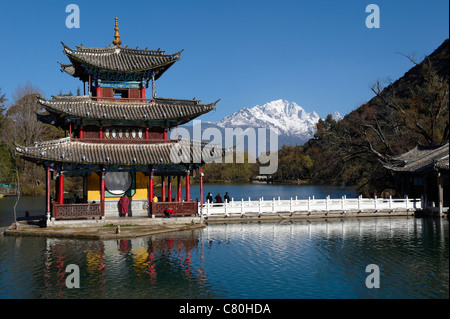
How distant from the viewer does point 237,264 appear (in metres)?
19.0

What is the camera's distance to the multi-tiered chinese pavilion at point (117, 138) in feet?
92.4

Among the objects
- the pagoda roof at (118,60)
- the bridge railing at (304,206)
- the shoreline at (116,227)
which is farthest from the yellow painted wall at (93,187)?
the bridge railing at (304,206)

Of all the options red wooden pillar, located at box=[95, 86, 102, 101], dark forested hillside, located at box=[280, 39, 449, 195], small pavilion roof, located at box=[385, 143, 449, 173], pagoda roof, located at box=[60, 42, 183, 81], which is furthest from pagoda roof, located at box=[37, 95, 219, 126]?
dark forested hillside, located at box=[280, 39, 449, 195]

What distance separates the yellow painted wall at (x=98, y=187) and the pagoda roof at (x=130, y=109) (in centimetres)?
390

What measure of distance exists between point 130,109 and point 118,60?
3.75 meters

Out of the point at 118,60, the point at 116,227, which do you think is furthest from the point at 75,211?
the point at 118,60

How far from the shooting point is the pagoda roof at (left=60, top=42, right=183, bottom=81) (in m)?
29.9

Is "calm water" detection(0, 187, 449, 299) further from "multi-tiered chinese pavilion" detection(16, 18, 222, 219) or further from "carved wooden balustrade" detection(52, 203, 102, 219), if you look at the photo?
"multi-tiered chinese pavilion" detection(16, 18, 222, 219)

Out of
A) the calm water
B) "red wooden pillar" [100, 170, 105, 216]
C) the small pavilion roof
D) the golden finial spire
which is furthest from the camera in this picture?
the golden finial spire

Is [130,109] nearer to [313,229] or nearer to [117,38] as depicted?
[117,38]

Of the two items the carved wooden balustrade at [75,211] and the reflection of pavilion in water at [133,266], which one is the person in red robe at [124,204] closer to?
the carved wooden balustrade at [75,211]

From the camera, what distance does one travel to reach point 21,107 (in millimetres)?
64750

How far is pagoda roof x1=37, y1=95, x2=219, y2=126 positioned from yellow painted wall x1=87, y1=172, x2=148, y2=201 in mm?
3901
